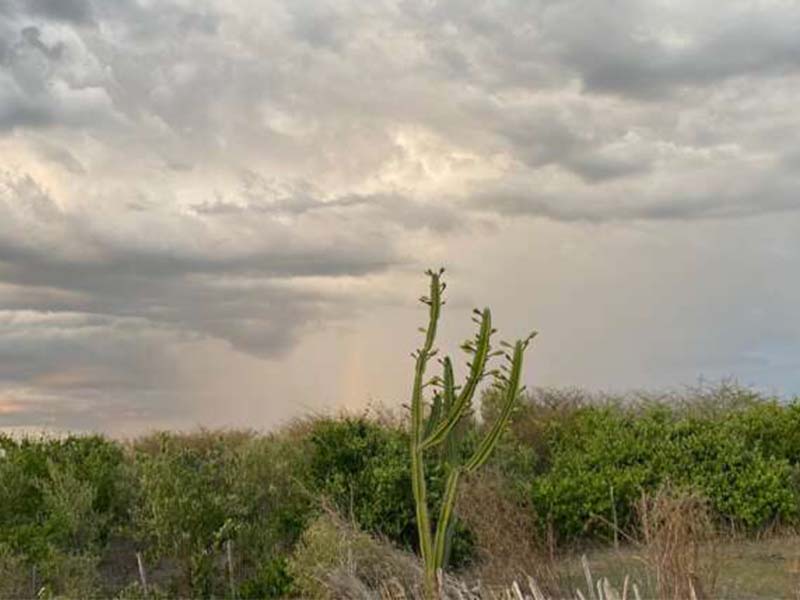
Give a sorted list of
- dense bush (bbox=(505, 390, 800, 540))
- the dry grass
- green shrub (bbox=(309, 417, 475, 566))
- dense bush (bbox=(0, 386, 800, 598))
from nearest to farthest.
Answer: the dry grass < dense bush (bbox=(0, 386, 800, 598)) < green shrub (bbox=(309, 417, 475, 566)) < dense bush (bbox=(505, 390, 800, 540))

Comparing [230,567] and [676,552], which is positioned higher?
[676,552]

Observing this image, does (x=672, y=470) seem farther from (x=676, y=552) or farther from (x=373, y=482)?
(x=676, y=552)

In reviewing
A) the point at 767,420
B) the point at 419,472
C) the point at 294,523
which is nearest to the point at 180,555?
the point at 294,523

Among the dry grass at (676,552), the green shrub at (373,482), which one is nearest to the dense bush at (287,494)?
the green shrub at (373,482)

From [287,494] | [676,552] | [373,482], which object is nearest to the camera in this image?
[676,552]

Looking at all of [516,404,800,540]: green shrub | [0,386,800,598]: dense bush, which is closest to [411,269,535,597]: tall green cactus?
[0,386,800,598]: dense bush


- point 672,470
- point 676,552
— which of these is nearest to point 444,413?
point 676,552

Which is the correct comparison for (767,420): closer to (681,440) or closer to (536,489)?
(681,440)

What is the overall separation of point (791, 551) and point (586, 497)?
2322mm

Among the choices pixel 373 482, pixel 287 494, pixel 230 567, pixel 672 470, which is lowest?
pixel 230 567

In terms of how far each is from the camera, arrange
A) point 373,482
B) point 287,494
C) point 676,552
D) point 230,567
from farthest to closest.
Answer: point 287,494 < point 373,482 < point 230,567 < point 676,552

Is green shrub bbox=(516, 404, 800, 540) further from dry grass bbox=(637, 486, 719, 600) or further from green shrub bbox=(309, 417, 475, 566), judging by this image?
dry grass bbox=(637, 486, 719, 600)

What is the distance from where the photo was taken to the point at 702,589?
862 centimetres

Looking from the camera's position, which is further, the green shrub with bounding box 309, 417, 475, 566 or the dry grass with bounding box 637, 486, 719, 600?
the green shrub with bounding box 309, 417, 475, 566
